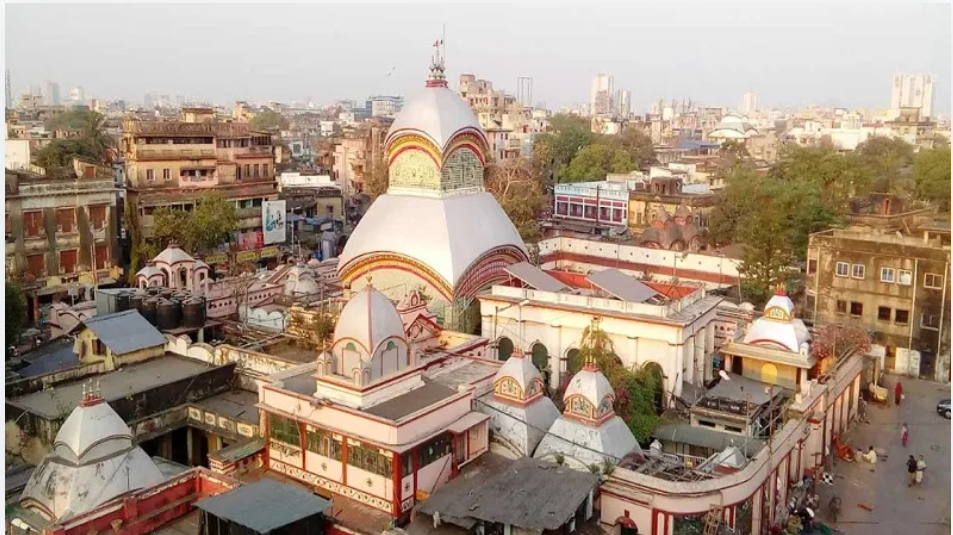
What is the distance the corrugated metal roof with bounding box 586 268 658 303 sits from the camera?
19.6 meters

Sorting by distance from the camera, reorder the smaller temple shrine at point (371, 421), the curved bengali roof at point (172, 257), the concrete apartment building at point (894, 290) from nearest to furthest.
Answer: the smaller temple shrine at point (371, 421) < the concrete apartment building at point (894, 290) < the curved bengali roof at point (172, 257)

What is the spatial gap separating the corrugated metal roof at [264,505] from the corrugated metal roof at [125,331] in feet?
26.6

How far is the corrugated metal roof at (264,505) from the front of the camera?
11523 millimetres

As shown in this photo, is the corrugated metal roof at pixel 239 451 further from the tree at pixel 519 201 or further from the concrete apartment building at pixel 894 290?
the concrete apartment building at pixel 894 290

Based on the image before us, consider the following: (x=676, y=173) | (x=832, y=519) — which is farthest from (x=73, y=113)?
(x=832, y=519)

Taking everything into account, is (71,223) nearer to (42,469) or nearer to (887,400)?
(42,469)

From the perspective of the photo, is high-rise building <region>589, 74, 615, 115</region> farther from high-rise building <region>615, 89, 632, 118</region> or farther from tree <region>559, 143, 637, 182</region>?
tree <region>559, 143, 637, 182</region>

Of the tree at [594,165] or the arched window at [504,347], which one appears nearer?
the arched window at [504,347]

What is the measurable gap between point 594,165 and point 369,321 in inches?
1881

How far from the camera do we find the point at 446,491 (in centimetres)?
1304

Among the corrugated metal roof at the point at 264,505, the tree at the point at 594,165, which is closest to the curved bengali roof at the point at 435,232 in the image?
the corrugated metal roof at the point at 264,505

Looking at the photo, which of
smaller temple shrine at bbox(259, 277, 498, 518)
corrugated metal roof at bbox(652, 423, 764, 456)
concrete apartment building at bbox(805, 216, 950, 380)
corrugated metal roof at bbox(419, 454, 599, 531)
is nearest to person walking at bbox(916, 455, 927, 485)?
corrugated metal roof at bbox(652, 423, 764, 456)

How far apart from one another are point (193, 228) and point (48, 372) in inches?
642

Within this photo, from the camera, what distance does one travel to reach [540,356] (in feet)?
67.4
